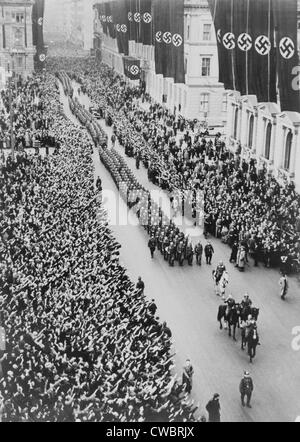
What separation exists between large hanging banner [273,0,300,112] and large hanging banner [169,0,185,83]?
1162 centimetres

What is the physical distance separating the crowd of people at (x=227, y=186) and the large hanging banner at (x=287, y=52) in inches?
166

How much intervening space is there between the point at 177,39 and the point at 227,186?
1050cm

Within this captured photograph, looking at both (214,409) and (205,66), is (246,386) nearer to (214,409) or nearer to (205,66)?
(214,409)

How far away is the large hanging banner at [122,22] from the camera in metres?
55.3

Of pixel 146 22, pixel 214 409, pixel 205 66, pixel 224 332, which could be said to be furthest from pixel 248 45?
pixel 205 66

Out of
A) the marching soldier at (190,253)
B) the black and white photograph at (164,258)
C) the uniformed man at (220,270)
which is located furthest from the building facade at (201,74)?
the uniformed man at (220,270)

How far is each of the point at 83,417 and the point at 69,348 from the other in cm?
261

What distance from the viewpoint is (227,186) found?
31109 millimetres

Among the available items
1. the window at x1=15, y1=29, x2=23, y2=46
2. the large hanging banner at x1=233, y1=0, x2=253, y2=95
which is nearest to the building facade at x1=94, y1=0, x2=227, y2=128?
the large hanging banner at x1=233, y1=0, x2=253, y2=95

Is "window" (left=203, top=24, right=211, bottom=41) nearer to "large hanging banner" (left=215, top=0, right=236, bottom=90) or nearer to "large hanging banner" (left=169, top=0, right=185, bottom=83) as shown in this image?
"large hanging banner" (left=169, top=0, right=185, bottom=83)

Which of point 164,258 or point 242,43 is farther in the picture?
point 242,43

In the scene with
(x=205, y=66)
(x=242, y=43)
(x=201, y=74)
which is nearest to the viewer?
(x=242, y=43)

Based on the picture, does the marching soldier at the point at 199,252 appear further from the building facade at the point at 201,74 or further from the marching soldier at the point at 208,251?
the building facade at the point at 201,74
